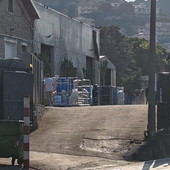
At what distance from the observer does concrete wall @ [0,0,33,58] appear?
95.8 ft

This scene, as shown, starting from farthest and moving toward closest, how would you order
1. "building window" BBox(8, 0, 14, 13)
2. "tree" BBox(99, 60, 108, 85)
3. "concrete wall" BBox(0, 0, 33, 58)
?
"tree" BBox(99, 60, 108, 85) → "building window" BBox(8, 0, 14, 13) → "concrete wall" BBox(0, 0, 33, 58)

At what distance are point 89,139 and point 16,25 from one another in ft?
55.0

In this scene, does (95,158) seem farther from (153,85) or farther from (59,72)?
(59,72)

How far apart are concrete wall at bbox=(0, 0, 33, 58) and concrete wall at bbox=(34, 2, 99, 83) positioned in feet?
5.53

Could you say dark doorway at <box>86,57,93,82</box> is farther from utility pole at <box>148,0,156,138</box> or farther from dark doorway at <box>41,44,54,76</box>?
utility pole at <box>148,0,156,138</box>

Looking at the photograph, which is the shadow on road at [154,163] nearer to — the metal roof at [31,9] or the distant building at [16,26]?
the distant building at [16,26]

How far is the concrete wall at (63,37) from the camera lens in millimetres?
35594

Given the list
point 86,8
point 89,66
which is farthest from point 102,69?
point 86,8

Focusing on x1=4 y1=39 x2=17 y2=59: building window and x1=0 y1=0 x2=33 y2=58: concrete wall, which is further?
x1=4 y1=39 x2=17 y2=59: building window

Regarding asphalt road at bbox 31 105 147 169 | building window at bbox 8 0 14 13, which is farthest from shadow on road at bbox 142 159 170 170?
building window at bbox 8 0 14 13

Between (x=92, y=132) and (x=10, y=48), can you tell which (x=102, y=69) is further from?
(x=92, y=132)

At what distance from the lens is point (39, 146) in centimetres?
1487

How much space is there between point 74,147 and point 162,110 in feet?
12.5

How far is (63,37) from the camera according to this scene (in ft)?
132
